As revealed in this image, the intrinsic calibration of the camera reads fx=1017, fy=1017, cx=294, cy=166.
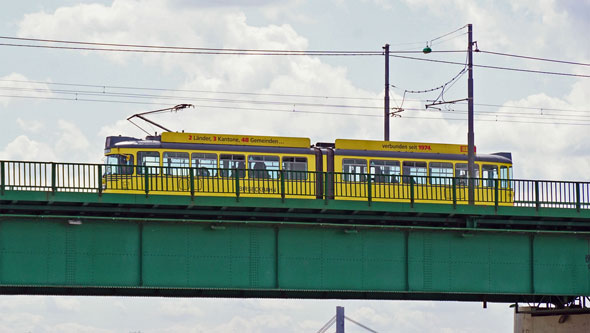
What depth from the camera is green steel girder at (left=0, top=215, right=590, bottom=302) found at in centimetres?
3444

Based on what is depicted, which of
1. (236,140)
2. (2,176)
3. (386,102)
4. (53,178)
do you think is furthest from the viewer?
(386,102)

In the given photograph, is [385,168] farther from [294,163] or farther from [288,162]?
[288,162]

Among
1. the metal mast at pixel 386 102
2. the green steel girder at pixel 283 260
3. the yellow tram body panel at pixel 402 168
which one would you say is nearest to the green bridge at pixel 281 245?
the green steel girder at pixel 283 260

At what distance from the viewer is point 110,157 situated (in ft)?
148

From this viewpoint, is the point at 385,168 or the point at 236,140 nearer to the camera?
the point at 236,140

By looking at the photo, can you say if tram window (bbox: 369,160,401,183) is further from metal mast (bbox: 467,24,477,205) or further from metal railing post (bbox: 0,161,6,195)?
metal railing post (bbox: 0,161,6,195)

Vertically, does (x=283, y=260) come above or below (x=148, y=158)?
below

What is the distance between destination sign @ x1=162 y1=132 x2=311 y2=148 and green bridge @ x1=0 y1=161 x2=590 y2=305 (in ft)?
11.5

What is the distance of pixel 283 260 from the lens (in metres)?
36.6

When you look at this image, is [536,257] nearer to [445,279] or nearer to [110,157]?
[445,279]

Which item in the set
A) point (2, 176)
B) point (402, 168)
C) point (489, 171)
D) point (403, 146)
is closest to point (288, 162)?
point (402, 168)

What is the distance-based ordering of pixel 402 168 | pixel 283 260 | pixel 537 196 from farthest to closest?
pixel 402 168 < pixel 537 196 < pixel 283 260

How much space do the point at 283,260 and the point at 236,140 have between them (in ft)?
32.0

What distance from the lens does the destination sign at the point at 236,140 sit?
44.2 m
